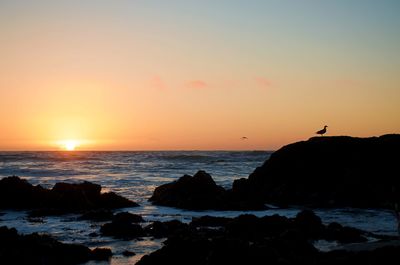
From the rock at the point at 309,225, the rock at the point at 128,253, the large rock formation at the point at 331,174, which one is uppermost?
the large rock formation at the point at 331,174

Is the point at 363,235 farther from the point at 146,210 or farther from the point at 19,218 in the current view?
the point at 19,218

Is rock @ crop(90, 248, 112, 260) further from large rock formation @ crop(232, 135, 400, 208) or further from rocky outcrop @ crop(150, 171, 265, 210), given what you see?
large rock formation @ crop(232, 135, 400, 208)

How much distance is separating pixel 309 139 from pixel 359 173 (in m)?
5.78

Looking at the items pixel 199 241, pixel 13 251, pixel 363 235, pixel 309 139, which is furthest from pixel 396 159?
pixel 13 251

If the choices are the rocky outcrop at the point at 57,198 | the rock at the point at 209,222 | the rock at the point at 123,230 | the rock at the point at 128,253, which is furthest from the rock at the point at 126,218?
the rocky outcrop at the point at 57,198

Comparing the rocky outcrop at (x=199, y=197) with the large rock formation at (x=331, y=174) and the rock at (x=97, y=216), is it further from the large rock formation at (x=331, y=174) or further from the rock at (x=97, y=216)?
the rock at (x=97, y=216)

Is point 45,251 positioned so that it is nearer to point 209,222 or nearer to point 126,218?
point 126,218

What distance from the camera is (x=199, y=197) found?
2958 centimetres

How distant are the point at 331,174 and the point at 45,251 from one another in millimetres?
22411

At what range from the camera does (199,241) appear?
12.8 metres

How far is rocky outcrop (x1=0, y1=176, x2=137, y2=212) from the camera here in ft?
92.4

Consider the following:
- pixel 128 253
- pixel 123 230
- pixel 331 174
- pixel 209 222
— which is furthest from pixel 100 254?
pixel 331 174

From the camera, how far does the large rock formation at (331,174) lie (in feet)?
100

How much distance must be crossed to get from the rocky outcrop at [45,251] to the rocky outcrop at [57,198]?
38.0 ft
